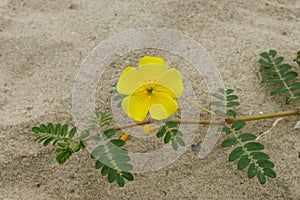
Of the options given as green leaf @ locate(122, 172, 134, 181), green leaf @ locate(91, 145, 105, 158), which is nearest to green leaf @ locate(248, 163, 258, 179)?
green leaf @ locate(122, 172, 134, 181)

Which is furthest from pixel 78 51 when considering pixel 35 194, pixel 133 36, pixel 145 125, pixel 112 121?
pixel 35 194

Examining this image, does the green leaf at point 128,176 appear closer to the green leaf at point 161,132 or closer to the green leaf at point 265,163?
the green leaf at point 161,132

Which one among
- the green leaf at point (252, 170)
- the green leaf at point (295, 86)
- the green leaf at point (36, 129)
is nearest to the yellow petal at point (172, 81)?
the green leaf at point (252, 170)

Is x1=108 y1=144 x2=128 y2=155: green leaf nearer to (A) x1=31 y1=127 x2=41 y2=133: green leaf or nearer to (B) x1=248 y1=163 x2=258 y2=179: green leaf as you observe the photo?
(A) x1=31 y1=127 x2=41 y2=133: green leaf

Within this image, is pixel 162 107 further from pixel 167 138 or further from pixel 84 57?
pixel 84 57

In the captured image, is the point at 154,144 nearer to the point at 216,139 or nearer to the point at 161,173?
the point at 161,173

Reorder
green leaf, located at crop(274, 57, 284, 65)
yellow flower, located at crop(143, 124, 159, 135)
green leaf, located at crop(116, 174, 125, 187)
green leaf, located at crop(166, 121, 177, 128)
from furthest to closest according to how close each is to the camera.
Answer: green leaf, located at crop(274, 57, 284, 65)
yellow flower, located at crop(143, 124, 159, 135)
green leaf, located at crop(166, 121, 177, 128)
green leaf, located at crop(116, 174, 125, 187)

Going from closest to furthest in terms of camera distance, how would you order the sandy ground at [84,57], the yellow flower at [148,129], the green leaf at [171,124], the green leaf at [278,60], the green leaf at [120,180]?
the green leaf at [120,180] < the green leaf at [171,124] < the sandy ground at [84,57] < the yellow flower at [148,129] < the green leaf at [278,60]

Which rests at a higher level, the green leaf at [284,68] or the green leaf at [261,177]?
the green leaf at [284,68]
